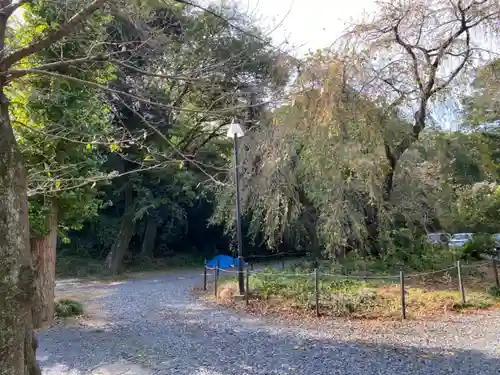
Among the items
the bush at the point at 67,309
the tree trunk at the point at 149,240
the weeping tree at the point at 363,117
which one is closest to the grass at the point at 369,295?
the weeping tree at the point at 363,117

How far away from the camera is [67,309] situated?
330 inches

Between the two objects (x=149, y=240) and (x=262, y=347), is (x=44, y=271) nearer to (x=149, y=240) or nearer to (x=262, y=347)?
(x=262, y=347)

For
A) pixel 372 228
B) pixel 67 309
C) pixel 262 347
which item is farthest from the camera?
pixel 372 228

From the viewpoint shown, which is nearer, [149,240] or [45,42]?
[45,42]

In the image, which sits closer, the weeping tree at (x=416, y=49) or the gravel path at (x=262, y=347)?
the gravel path at (x=262, y=347)

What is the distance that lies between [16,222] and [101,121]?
17.2 feet

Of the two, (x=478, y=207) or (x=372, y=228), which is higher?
(x=478, y=207)

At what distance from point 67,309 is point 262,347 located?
4563 mm

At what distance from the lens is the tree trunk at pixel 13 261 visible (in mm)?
2461

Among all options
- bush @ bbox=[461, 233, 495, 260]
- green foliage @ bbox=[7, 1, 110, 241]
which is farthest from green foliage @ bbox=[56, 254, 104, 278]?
bush @ bbox=[461, 233, 495, 260]

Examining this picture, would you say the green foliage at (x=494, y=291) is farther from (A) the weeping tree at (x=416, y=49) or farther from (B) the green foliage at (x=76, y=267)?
(B) the green foliage at (x=76, y=267)

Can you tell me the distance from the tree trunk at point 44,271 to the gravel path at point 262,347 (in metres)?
0.50

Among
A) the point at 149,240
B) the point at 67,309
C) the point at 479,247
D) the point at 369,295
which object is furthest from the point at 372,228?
the point at 149,240

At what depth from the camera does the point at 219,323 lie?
738 cm
